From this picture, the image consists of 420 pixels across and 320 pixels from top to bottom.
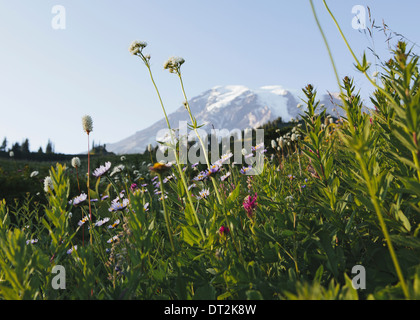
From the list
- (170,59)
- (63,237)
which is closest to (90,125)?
(170,59)

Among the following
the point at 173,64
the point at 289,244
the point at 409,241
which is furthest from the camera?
the point at 173,64

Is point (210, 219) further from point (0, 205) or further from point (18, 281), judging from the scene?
point (0, 205)

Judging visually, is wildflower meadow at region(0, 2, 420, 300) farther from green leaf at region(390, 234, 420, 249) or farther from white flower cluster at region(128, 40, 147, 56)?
white flower cluster at region(128, 40, 147, 56)

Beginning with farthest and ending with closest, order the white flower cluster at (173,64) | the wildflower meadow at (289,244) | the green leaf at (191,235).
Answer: the white flower cluster at (173,64) → the green leaf at (191,235) → the wildflower meadow at (289,244)

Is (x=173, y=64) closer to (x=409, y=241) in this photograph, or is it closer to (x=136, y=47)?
(x=136, y=47)

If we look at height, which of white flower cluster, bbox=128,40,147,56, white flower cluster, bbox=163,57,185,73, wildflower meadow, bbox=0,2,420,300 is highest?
white flower cluster, bbox=128,40,147,56

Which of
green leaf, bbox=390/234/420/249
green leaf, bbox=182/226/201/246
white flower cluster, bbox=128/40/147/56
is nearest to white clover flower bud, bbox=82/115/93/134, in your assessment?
white flower cluster, bbox=128/40/147/56

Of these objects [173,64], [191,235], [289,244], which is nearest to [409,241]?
[289,244]

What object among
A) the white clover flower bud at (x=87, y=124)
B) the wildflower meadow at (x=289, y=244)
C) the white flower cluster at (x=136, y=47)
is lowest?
the wildflower meadow at (x=289, y=244)

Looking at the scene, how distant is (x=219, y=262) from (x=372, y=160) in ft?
2.54

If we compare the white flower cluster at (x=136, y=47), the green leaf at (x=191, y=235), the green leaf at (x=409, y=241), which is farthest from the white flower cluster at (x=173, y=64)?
the green leaf at (x=409, y=241)

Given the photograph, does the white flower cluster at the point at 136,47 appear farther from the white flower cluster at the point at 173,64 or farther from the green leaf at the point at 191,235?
the green leaf at the point at 191,235

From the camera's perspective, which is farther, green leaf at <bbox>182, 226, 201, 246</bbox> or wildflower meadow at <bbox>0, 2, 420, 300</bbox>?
green leaf at <bbox>182, 226, 201, 246</bbox>
